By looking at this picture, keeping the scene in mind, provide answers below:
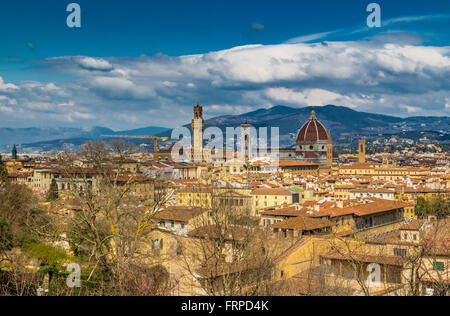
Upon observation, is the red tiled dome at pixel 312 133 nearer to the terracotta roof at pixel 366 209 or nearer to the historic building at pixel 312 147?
the historic building at pixel 312 147

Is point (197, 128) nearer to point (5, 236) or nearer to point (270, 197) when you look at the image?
point (270, 197)

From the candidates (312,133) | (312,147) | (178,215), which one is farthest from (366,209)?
(312,133)

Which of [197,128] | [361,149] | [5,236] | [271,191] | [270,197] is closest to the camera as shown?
[5,236]

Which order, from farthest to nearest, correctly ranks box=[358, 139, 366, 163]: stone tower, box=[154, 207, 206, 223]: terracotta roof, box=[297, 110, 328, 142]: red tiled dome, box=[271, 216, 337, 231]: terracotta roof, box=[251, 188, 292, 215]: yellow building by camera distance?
1. box=[358, 139, 366, 163]: stone tower
2. box=[297, 110, 328, 142]: red tiled dome
3. box=[251, 188, 292, 215]: yellow building
4. box=[154, 207, 206, 223]: terracotta roof
5. box=[271, 216, 337, 231]: terracotta roof

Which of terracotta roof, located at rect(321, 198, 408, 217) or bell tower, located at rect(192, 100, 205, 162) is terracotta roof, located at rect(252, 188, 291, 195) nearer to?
terracotta roof, located at rect(321, 198, 408, 217)

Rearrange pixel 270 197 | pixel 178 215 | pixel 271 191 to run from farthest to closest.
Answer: pixel 271 191 → pixel 270 197 → pixel 178 215

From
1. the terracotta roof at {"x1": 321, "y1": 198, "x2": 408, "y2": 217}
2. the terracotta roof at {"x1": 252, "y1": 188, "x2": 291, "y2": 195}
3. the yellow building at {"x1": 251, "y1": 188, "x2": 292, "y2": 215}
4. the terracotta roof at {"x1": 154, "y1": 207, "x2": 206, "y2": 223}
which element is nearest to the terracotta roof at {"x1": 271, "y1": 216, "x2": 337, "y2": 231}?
the terracotta roof at {"x1": 321, "y1": 198, "x2": 408, "y2": 217}

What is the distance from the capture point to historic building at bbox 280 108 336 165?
9431 cm

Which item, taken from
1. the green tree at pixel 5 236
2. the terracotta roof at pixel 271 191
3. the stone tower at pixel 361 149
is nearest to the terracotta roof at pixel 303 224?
the green tree at pixel 5 236

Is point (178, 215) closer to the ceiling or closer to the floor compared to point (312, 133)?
closer to the floor

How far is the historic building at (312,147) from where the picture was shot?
9431 centimetres

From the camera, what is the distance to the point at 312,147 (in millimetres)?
96062

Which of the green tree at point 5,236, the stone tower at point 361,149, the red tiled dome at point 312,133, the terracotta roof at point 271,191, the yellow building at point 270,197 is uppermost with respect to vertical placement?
the red tiled dome at point 312,133
